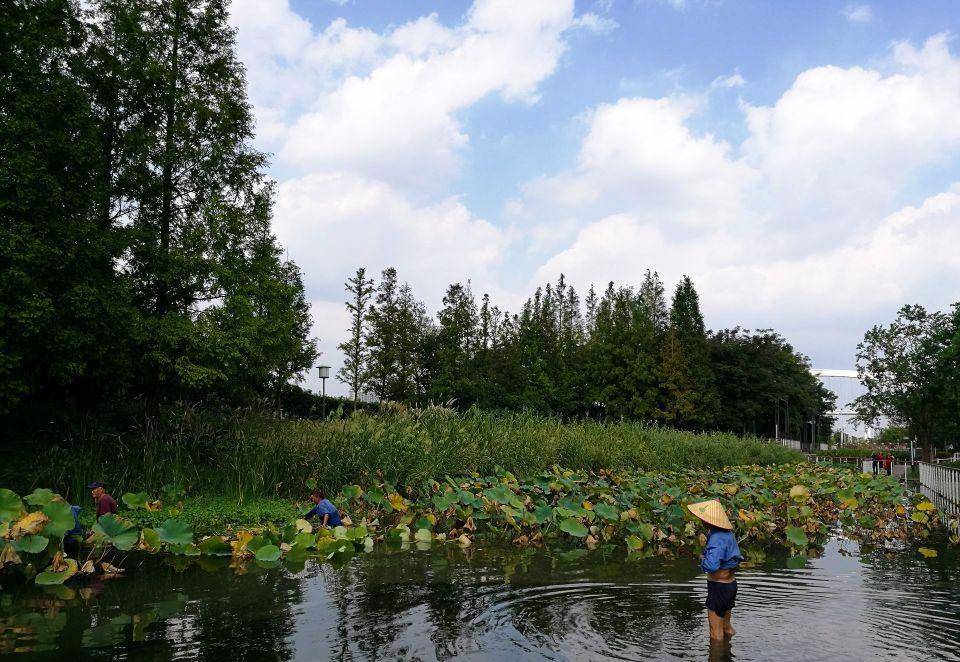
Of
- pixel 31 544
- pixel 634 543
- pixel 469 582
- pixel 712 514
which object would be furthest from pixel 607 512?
pixel 31 544

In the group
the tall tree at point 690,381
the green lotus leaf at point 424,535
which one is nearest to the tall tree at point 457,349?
the tall tree at point 690,381

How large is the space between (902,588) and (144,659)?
769 cm

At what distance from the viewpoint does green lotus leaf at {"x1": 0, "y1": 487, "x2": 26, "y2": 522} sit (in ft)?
23.2

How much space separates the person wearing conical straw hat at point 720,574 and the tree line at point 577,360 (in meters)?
19.7

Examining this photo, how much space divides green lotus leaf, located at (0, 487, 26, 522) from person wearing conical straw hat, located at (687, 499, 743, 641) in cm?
680

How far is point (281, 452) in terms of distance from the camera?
1244 cm

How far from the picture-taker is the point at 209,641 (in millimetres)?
5426

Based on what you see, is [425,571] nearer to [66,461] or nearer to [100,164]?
[66,461]

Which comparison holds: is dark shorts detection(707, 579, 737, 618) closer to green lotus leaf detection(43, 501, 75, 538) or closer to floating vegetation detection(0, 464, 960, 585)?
floating vegetation detection(0, 464, 960, 585)

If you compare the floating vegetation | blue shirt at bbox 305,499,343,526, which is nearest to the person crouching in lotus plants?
blue shirt at bbox 305,499,343,526

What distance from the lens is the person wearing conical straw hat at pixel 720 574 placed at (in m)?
5.56

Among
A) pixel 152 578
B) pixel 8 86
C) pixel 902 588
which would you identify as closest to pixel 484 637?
pixel 152 578

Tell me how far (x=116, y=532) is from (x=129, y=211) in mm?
11979

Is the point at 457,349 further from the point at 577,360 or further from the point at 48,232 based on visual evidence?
the point at 48,232
